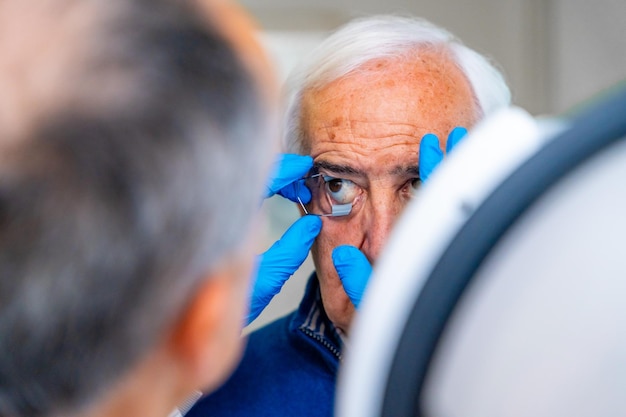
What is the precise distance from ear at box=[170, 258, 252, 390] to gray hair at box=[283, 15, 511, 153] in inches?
28.9

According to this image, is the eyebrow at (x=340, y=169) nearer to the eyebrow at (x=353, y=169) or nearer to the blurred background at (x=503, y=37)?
the eyebrow at (x=353, y=169)

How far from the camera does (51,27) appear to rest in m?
0.41

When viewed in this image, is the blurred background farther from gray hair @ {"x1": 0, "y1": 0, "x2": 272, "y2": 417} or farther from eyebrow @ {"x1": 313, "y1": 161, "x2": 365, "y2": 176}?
gray hair @ {"x1": 0, "y1": 0, "x2": 272, "y2": 417}

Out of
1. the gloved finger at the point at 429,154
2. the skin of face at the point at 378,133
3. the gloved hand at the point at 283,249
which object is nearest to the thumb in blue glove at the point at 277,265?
the gloved hand at the point at 283,249

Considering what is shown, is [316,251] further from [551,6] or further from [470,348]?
[551,6]

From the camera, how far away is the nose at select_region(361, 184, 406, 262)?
115cm

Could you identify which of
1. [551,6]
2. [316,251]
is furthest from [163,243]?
[551,6]

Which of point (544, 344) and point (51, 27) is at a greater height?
point (51, 27)

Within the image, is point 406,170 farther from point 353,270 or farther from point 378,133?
point 353,270

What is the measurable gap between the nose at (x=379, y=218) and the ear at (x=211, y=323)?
2.04 feet

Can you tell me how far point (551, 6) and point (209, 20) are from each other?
1.86m

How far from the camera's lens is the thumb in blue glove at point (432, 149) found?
1.03 meters

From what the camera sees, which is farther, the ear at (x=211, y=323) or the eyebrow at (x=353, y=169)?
the eyebrow at (x=353, y=169)

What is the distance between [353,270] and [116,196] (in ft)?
2.24
